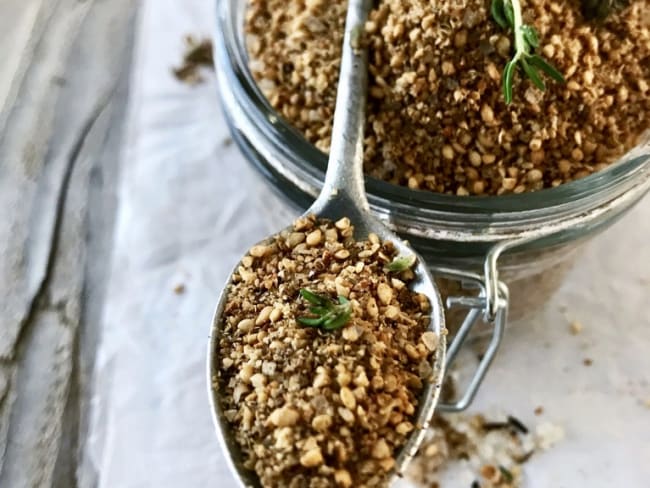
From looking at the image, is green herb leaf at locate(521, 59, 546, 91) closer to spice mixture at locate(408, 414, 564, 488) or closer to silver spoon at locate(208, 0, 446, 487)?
silver spoon at locate(208, 0, 446, 487)

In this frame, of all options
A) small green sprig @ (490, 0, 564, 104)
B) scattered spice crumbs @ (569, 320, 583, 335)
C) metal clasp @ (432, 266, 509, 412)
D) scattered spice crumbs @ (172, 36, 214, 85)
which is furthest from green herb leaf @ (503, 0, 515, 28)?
scattered spice crumbs @ (172, 36, 214, 85)

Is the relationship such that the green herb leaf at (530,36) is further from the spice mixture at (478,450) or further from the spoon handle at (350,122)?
the spice mixture at (478,450)

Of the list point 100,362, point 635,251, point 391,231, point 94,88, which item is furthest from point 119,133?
point 635,251

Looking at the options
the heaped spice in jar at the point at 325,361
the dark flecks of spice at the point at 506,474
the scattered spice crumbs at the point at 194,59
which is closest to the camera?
the heaped spice in jar at the point at 325,361

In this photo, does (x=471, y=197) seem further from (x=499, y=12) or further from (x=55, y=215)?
(x=55, y=215)

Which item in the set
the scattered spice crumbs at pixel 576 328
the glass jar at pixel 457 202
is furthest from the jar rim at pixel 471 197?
the scattered spice crumbs at pixel 576 328

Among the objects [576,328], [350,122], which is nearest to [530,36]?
[350,122]
